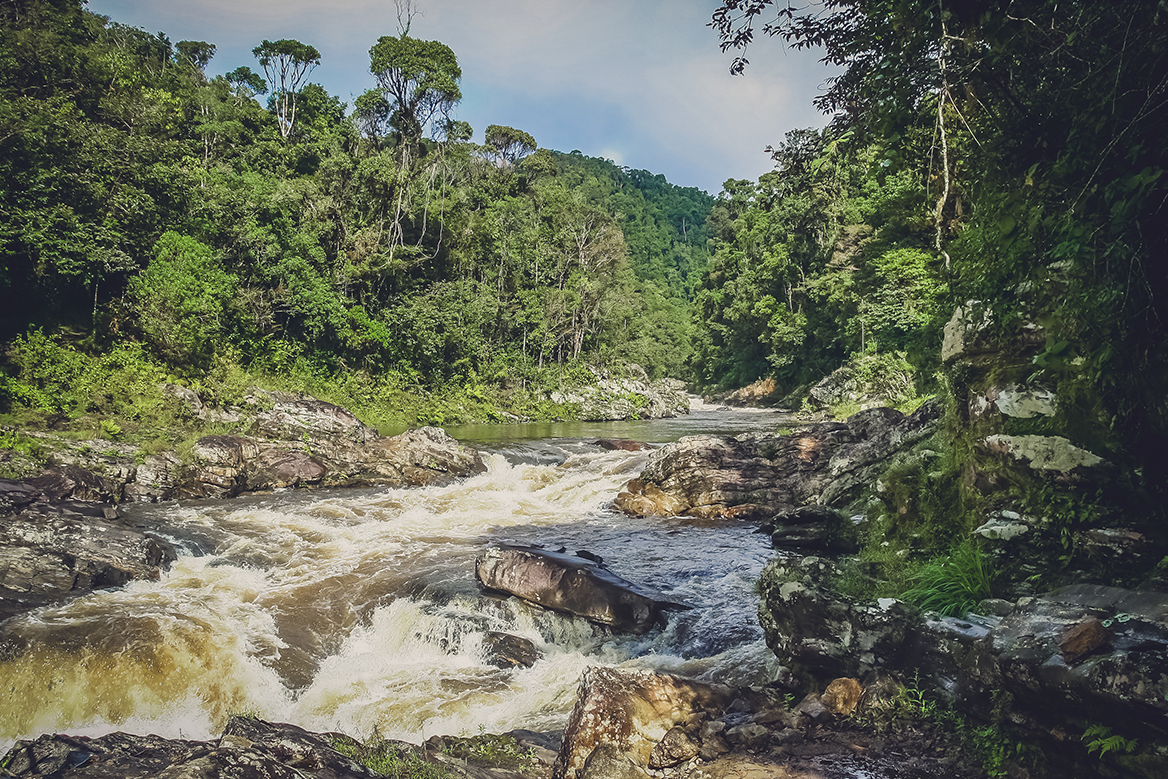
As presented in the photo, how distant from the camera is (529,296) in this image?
1836 inches

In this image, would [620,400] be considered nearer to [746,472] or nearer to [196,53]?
[746,472]

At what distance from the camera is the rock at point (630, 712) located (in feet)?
15.6

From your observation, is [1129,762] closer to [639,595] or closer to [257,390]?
[639,595]

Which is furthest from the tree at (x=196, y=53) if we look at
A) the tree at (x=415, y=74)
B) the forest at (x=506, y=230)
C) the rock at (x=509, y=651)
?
the rock at (x=509, y=651)

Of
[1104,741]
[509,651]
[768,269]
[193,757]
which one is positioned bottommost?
[509,651]

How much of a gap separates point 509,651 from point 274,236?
2684cm

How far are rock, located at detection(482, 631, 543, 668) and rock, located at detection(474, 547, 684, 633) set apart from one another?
0.76 metres

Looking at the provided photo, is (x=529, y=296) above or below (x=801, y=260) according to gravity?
below

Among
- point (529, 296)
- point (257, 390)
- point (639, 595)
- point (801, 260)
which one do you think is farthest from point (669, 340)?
point (639, 595)

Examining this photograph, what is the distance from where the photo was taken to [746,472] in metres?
15.1

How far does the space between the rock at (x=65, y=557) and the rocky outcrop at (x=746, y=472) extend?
10070 millimetres

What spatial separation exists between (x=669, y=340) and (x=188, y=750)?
7985 centimetres

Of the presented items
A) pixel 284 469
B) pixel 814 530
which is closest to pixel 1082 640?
pixel 814 530

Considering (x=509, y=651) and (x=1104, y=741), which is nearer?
(x=1104, y=741)
